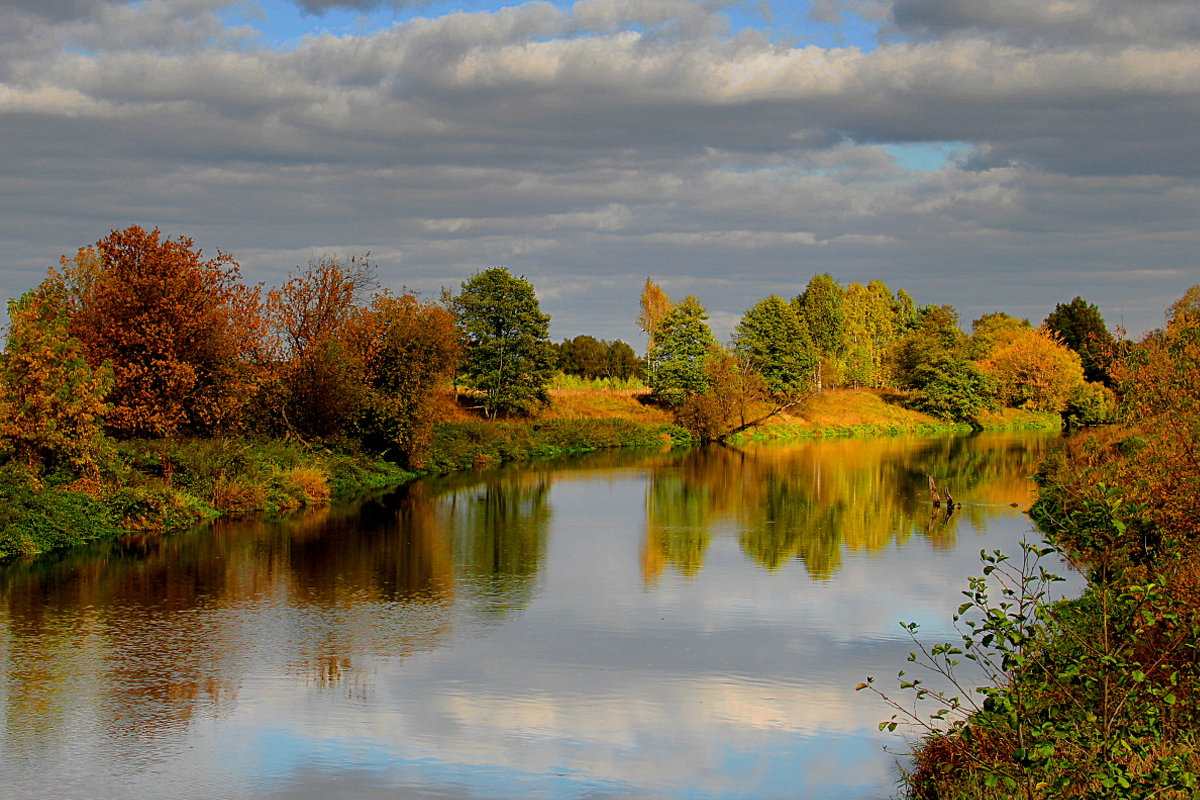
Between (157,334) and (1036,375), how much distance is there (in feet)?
235

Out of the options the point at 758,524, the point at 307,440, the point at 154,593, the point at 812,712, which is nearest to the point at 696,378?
the point at 307,440

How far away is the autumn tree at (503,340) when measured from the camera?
56.2m

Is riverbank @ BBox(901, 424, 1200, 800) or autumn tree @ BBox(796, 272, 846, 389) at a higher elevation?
autumn tree @ BBox(796, 272, 846, 389)

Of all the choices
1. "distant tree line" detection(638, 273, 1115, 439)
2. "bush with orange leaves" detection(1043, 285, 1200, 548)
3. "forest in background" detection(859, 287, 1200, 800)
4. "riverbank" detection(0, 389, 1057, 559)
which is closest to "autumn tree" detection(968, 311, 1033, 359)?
"distant tree line" detection(638, 273, 1115, 439)

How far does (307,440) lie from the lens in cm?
3684

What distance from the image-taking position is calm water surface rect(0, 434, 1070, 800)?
10.6 meters

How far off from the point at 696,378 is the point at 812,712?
5362 cm

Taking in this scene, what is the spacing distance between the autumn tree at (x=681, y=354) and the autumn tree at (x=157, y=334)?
129 feet

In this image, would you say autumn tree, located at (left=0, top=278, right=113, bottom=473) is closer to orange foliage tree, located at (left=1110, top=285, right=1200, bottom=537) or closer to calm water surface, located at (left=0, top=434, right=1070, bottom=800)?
calm water surface, located at (left=0, top=434, right=1070, bottom=800)

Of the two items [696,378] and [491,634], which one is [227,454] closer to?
[491,634]

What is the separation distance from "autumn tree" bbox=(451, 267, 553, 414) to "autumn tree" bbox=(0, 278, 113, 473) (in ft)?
108

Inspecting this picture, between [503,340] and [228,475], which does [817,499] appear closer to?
[228,475]

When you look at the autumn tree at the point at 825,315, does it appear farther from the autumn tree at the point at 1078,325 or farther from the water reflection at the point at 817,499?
the water reflection at the point at 817,499

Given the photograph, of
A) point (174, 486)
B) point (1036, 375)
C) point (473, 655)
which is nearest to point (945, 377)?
point (1036, 375)
